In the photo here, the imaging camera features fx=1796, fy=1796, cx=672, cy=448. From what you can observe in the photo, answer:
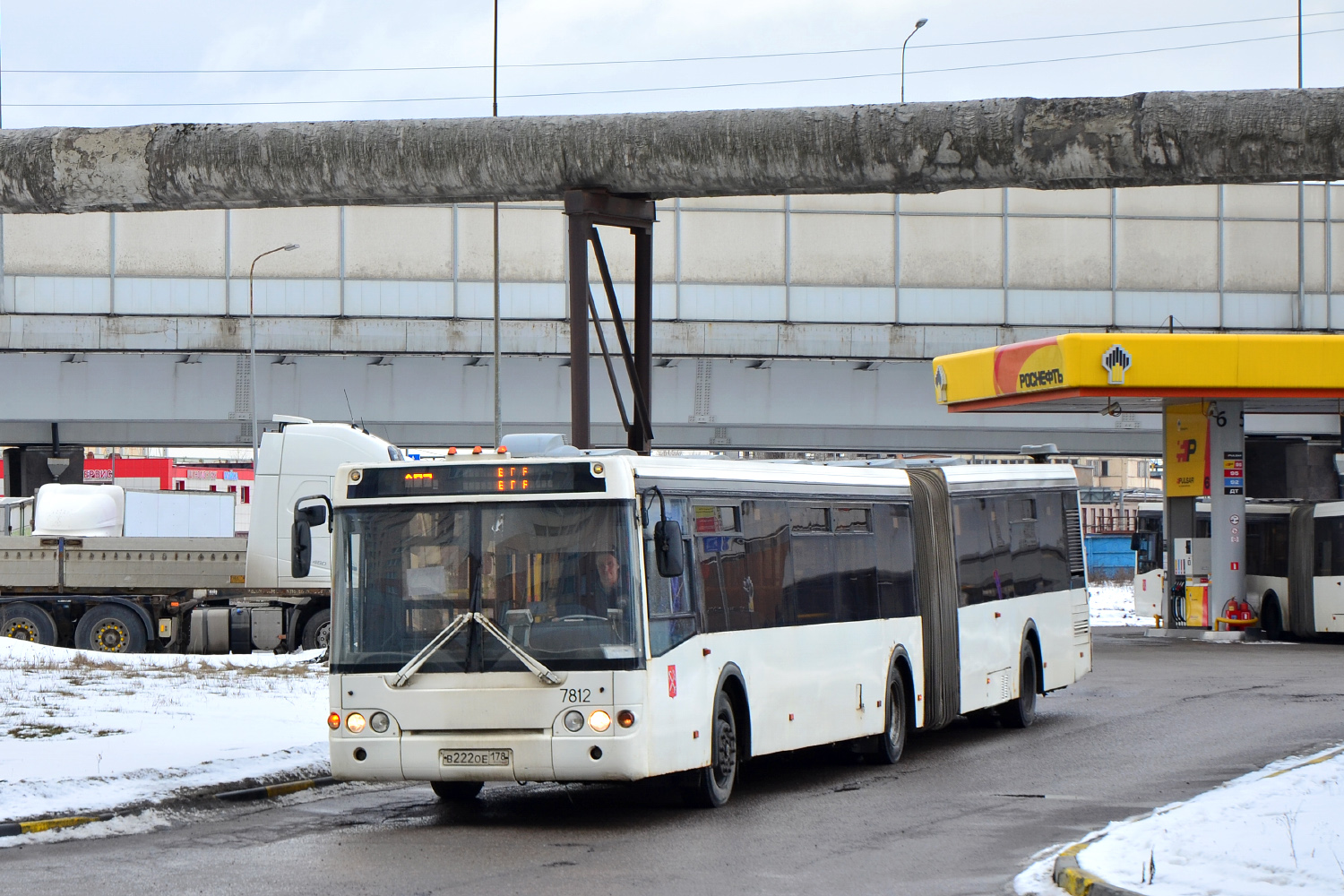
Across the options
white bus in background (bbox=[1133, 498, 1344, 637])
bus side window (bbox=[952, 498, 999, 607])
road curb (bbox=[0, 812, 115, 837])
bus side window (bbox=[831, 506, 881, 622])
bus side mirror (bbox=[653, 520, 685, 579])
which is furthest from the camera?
white bus in background (bbox=[1133, 498, 1344, 637])

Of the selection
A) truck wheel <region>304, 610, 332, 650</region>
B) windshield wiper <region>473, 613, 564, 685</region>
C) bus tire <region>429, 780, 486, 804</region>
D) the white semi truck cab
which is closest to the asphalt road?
bus tire <region>429, 780, 486, 804</region>

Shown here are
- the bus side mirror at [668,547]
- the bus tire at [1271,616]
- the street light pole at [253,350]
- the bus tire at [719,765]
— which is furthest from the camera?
the street light pole at [253,350]

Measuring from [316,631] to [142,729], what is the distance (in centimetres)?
1204

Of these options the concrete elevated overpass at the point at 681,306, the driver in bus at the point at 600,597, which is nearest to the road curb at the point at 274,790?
the driver in bus at the point at 600,597

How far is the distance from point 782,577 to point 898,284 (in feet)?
112

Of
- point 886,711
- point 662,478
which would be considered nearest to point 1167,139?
point 662,478

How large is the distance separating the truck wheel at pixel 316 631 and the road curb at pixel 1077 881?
19.5 m

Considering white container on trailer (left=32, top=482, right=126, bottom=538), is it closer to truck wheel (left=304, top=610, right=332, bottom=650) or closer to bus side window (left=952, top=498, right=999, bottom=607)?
truck wheel (left=304, top=610, right=332, bottom=650)

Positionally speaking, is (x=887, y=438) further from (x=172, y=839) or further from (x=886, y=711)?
(x=172, y=839)

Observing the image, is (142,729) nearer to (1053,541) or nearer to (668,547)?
(668,547)

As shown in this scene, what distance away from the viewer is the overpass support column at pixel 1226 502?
3472 centimetres

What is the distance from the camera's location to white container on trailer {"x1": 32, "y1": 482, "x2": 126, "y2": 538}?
29766 mm

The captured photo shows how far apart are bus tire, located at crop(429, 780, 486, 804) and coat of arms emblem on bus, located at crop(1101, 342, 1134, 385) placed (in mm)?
20444

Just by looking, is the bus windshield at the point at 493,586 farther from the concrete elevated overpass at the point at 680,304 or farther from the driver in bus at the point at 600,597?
the concrete elevated overpass at the point at 680,304
